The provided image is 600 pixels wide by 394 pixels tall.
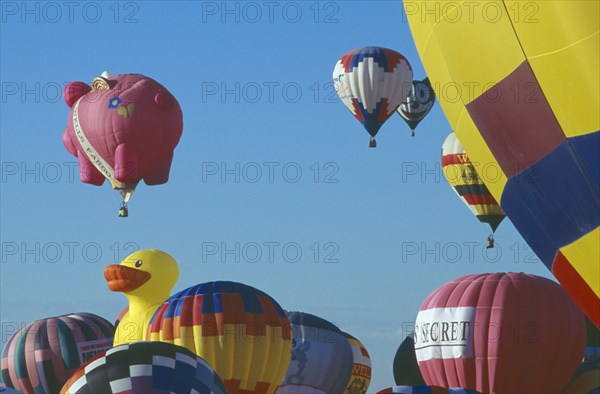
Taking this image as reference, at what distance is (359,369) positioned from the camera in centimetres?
2800

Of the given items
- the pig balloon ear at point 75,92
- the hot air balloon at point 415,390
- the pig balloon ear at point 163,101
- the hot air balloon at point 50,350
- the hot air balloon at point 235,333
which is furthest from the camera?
the pig balloon ear at point 75,92

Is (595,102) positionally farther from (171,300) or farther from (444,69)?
(171,300)

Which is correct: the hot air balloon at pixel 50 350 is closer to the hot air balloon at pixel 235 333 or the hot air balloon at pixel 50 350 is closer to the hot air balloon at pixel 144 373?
the hot air balloon at pixel 235 333

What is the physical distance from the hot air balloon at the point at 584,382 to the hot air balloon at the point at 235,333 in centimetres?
414

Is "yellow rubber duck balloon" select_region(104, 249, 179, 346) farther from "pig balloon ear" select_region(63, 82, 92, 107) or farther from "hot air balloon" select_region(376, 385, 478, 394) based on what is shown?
"hot air balloon" select_region(376, 385, 478, 394)

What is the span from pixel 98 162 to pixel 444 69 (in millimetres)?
18396

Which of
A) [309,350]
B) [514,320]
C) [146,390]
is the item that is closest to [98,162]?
[309,350]

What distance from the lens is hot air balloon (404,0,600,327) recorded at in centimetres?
998

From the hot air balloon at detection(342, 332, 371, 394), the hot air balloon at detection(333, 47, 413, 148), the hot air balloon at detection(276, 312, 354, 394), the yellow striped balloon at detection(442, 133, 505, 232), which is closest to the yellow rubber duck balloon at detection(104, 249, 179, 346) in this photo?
the hot air balloon at detection(276, 312, 354, 394)

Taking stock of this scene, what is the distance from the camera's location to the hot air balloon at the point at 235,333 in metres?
21.7

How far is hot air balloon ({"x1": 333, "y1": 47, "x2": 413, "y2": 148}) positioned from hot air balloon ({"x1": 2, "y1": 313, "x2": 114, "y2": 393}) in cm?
871

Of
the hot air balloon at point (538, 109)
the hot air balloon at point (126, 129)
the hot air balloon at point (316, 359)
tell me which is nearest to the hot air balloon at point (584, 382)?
the hot air balloon at point (316, 359)

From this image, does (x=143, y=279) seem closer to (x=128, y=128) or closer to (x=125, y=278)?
(x=125, y=278)

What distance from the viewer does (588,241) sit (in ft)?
33.7
